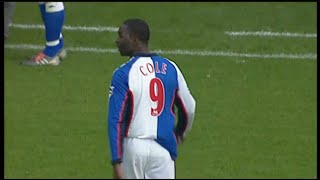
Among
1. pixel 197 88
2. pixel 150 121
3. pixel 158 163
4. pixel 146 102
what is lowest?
pixel 197 88

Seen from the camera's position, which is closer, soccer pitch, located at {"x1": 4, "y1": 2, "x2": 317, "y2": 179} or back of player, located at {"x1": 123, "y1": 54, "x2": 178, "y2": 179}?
back of player, located at {"x1": 123, "y1": 54, "x2": 178, "y2": 179}

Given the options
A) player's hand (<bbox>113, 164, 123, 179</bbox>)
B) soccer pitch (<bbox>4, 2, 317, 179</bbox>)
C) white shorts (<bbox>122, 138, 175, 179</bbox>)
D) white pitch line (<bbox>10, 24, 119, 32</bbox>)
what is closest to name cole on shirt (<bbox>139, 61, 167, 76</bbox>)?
white shorts (<bbox>122, 138, 175, 179</bbox>)

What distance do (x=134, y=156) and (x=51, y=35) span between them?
5802 mm

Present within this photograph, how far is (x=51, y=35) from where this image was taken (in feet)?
39.8

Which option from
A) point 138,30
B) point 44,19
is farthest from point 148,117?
point 44,19

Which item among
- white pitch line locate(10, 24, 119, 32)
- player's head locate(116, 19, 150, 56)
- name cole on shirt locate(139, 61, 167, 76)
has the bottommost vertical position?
white pitch line locate(10, 24, 119, 32)

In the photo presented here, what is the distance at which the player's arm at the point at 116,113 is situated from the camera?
6.37 metres

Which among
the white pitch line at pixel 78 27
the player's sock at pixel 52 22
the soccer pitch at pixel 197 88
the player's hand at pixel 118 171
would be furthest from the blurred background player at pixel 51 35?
the player's hand at pixel 118 171

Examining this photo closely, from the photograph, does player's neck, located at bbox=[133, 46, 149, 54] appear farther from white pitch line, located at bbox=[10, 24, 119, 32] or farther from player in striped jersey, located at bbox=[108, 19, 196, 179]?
white pitch line, located at bbox=[10, 24, 119, 32]

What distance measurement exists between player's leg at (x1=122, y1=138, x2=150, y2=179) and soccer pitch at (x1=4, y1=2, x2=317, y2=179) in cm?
247

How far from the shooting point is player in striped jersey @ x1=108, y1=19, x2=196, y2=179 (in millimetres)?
6465

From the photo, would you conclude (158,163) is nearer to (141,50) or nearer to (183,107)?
(183,107)

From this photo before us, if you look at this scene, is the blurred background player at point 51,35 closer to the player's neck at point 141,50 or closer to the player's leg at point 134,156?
the player's neck at point 141,50
